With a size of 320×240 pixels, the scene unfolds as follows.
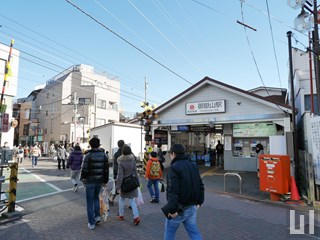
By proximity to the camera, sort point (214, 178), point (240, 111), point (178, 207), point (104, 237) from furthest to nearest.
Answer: point (240, 111), point (214, 178), point (104, 237), point (178, 207)

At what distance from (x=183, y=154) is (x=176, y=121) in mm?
12091

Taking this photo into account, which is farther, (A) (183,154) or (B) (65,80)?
(B) (65,80)

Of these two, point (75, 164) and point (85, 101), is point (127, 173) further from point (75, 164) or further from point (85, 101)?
point (85, 101)

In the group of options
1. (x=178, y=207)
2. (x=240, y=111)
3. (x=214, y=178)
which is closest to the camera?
(x=178, y=207)

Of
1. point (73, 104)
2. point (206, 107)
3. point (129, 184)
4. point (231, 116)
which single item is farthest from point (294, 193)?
point (73, 104)

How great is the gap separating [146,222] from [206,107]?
33.3 feet

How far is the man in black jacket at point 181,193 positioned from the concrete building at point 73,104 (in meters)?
33.4

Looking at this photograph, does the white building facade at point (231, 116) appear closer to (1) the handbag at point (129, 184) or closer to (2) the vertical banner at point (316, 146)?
(2) the vertical banner at point (316, 146)

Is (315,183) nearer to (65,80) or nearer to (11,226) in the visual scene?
(11,226)

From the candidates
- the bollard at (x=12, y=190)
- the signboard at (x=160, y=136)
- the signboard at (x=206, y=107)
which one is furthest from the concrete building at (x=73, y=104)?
the bollard at (x=12, y=190)

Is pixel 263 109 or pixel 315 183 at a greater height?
pixel 263 109

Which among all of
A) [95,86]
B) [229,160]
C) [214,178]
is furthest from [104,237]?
[95,86]

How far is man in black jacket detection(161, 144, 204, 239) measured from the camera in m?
3.46

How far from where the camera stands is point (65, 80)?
128 ft
